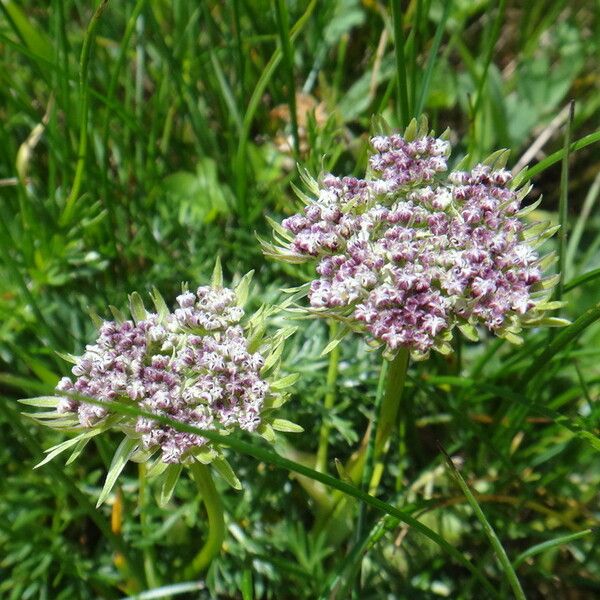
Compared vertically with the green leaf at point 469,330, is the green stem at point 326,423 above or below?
below

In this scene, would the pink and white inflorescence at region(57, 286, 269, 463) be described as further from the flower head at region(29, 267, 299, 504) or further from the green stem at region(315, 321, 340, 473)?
the green stem at region(315, 321, 340, 473)

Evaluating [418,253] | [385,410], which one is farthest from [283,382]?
[418,253]

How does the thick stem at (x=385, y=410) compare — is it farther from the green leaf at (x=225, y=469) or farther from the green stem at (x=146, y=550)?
the green stem at (x=146, y=550)

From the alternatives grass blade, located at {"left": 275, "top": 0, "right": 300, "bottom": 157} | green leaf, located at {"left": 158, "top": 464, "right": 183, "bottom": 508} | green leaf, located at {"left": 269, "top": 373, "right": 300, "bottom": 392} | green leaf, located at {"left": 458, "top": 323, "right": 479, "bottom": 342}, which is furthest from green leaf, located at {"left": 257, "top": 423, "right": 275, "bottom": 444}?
grass blade, located at {"left": 275, "top": 0, "right": 300, "bottom": 157}

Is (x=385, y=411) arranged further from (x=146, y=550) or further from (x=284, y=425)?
(x=146, y=550)

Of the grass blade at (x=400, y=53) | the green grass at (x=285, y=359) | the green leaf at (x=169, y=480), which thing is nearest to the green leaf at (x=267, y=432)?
the green leaf at (x=169, y=480)

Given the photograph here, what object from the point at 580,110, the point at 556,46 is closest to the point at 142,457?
the point at 580,110

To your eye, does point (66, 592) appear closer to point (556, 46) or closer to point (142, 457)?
point (142, 457)
